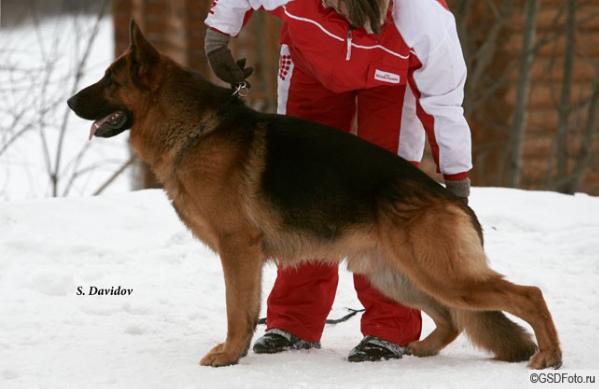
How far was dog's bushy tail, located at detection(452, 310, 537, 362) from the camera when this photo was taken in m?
3.81

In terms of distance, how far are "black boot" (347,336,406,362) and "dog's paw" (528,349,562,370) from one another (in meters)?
0.67

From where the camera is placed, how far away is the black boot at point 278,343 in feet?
13.8

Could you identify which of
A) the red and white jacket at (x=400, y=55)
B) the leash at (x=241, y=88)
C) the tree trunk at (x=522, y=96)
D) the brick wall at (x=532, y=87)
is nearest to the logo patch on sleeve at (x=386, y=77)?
the red and white jacket at (x=400, y=55)

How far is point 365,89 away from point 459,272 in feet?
3.15

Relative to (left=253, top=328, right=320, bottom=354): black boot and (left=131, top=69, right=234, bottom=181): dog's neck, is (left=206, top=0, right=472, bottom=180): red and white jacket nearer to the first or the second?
(left=131, top=69, right=234, bottom=181): dog's neck

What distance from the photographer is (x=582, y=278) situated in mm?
5246

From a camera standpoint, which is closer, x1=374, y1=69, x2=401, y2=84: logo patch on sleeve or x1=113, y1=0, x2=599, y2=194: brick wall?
x1=374, y1=69, x2=401, y2=84: logo patch on sleeve

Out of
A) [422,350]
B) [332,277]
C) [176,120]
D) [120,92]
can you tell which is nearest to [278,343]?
[332,277]

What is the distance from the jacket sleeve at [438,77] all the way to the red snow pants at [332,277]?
0.60 feet

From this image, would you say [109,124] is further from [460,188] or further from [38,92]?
[38,92]

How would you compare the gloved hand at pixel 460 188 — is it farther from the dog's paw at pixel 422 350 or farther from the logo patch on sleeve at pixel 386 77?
the dog's paw at pixel 422 350

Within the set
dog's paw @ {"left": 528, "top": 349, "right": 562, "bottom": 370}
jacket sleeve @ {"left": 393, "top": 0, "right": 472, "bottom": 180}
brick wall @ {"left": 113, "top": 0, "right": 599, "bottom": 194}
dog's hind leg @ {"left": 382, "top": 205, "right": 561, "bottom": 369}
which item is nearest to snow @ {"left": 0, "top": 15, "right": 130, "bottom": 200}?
brick wall @ {"left": 113, "top": 0, "right": 599, "bottom": 194}

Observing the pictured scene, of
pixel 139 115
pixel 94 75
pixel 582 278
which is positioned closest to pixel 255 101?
pixel 94 75

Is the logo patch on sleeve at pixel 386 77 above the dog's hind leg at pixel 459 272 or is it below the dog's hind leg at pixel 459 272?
above
